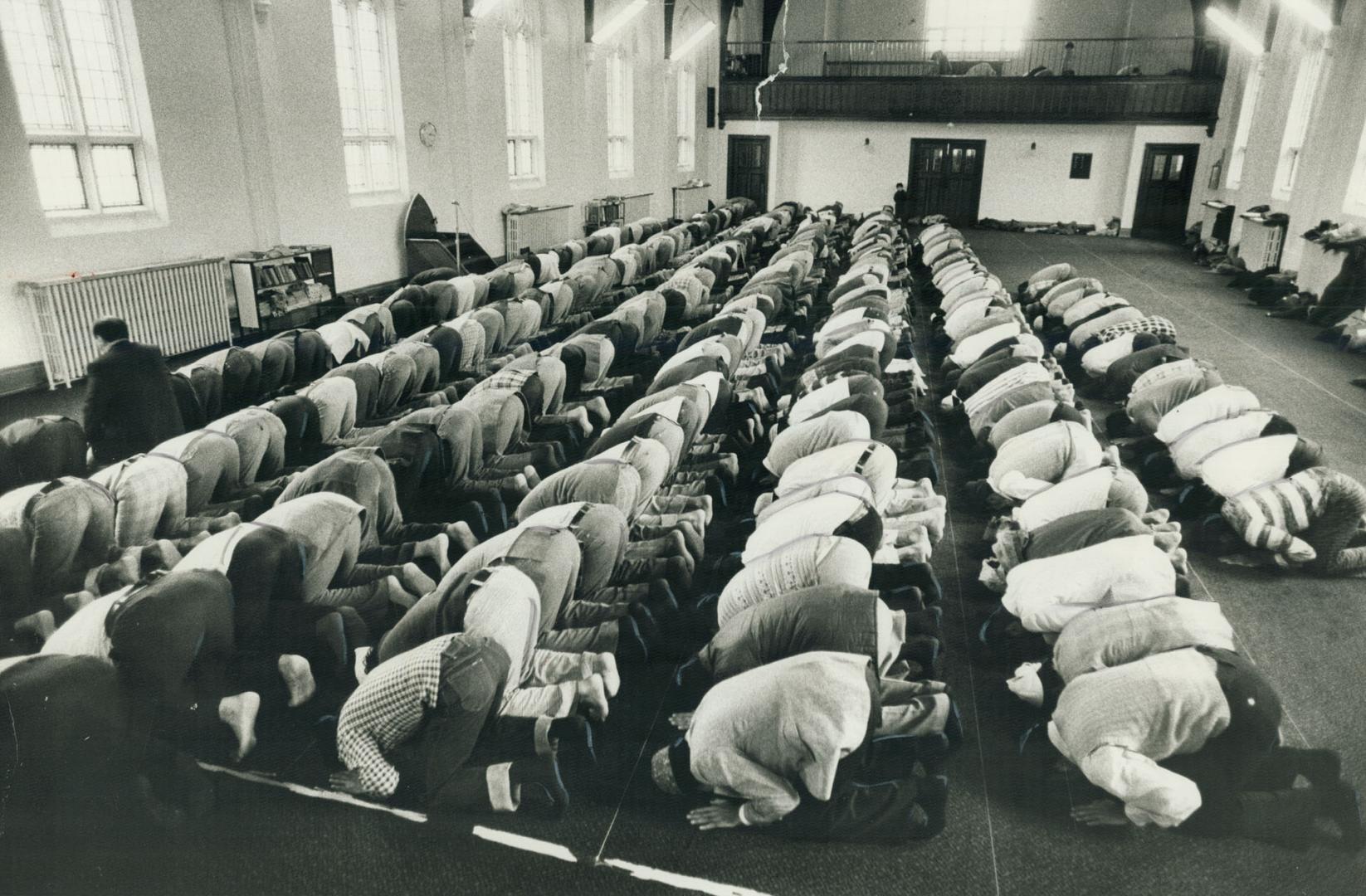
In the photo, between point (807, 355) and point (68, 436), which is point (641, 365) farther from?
point (68, 436)

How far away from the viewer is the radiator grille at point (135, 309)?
25.2ft

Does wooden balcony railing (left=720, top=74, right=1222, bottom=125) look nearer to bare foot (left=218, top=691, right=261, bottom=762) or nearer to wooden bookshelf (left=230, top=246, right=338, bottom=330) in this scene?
wooden bookshelf (left=230, top=246, right=338, bottom=330)

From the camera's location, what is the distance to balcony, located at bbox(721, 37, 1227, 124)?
19.8 meters

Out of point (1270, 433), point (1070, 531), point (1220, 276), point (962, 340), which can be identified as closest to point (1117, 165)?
point (1220, 276)

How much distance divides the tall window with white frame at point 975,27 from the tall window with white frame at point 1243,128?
5592 millimetres

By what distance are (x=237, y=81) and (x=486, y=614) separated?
8.73 metres

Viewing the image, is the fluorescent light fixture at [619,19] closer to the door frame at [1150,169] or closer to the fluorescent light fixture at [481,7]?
the fluorescent light fixture at [481,7]

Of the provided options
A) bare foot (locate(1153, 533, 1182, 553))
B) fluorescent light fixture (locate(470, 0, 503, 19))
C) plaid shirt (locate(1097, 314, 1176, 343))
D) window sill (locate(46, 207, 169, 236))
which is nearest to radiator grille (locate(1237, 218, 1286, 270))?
plaid shirt (locate(1097, 314, 1176, 343))

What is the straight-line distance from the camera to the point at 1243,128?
18453mm

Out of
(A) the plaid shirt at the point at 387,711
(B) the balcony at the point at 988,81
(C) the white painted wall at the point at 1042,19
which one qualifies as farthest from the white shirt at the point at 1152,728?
(C) the white painted wall at the point at 1042,19

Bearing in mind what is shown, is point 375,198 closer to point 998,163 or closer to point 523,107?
point 523,107

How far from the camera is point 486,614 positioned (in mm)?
3234

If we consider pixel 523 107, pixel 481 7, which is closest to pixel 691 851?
pixel 481 7

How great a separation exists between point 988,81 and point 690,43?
7138 millimetres
